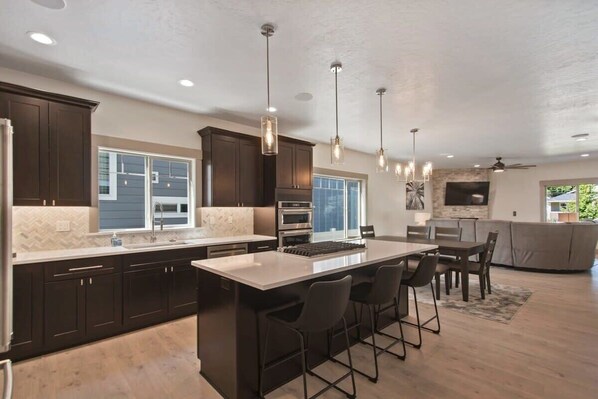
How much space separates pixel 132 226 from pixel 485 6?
4.29 metres

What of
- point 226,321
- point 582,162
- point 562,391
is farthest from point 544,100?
point 582,162

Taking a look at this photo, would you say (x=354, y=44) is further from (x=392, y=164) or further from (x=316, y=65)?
(x=392, y=164)

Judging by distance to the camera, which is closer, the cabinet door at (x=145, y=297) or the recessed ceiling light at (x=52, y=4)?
the recessed ceiling light at (x=52, y=4)

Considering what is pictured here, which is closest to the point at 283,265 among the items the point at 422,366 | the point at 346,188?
the point at 422,366

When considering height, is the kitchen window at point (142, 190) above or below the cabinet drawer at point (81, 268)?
above

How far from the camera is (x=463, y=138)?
5.77 metres

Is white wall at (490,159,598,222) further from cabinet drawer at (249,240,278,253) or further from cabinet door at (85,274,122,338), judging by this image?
cabinet door at (85,274,122,338)

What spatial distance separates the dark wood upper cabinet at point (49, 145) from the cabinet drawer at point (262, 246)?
6.73ft

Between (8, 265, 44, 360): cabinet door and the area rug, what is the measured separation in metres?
4.49

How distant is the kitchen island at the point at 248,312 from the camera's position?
198 cm

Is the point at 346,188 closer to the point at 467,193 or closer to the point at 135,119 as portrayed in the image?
the point at 135,119

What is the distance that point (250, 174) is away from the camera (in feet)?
15.2

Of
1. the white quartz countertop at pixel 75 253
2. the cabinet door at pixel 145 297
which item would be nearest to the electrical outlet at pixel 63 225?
the white quartz countertop at pixel 75 253

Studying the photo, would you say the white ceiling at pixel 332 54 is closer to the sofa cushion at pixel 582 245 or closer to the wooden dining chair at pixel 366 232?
the wooden dining chair at pixel 366 232
